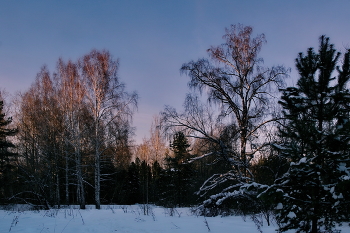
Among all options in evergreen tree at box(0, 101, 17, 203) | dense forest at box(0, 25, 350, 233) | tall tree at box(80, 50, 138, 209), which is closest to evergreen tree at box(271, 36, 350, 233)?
dense forest at box(0, 25, 350, 233)

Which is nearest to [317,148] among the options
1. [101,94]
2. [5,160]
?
[101,94]

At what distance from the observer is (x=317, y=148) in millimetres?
4344

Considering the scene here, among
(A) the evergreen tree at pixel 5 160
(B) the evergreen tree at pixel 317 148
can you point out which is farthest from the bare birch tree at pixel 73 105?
(B) the evergreen tree at pixel 317 148

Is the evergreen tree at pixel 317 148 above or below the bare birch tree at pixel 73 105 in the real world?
below

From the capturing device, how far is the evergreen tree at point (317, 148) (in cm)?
425

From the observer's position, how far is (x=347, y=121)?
4336 mm

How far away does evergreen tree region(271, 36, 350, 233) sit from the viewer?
167 inches

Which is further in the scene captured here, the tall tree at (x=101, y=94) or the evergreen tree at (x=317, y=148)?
the tall tree at (x=101, y=94)

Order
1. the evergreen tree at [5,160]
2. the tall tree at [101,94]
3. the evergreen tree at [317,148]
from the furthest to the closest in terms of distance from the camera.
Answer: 1. the evergreen tree at [5,160]
2. the tall tree at [101,94]
3. the evergreen tree at [317,148]

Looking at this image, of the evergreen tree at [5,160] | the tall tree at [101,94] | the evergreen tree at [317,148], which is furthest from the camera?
the evergreen tree at [5,160]

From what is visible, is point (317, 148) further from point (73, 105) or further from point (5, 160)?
point (5, 160)

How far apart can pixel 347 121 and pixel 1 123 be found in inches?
902

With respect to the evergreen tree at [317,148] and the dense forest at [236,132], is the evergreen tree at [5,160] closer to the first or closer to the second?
the dense forest at [236,132]

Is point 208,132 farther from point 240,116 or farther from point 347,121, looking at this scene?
point 347,121
